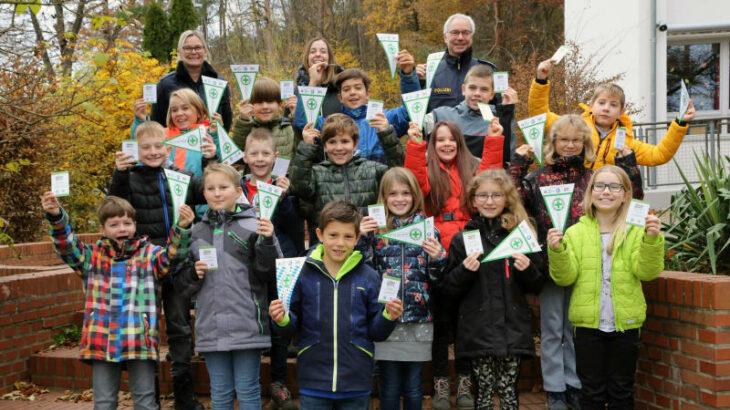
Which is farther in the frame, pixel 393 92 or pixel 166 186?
pixel 393 92

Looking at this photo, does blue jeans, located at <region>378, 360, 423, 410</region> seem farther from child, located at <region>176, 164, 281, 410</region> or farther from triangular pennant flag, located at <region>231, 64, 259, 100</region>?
triangular pennant flag, located at <region>231, 64, 259, 100</region>

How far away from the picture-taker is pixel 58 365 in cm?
609

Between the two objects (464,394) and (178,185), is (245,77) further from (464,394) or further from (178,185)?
(464,394)

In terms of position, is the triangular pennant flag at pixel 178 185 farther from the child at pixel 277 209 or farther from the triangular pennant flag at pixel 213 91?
the triangular pennant flag at pixel 213 91

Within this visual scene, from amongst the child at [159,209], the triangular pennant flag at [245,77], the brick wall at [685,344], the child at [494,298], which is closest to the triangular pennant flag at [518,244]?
the child at [494,298]

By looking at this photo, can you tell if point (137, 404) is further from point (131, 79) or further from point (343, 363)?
point (131, 79)

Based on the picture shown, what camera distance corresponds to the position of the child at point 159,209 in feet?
16.2

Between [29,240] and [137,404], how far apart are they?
7102 millimetres

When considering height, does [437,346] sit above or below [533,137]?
below

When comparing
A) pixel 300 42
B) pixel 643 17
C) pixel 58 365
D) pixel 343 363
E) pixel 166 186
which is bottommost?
pixel 58 365

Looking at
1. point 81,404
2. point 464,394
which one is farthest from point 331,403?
point 81,404

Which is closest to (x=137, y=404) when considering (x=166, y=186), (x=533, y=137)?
(x=166, y=186)

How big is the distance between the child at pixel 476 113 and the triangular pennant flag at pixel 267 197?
1.56m

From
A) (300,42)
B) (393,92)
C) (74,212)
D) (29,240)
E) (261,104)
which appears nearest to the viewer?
(261,104)
